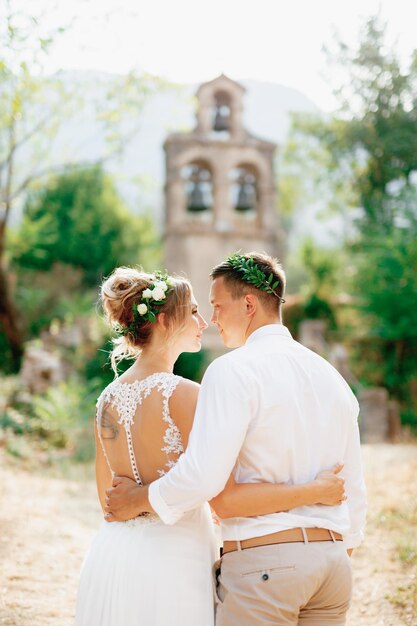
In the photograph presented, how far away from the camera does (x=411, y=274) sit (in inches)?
681

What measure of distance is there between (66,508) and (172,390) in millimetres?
6255

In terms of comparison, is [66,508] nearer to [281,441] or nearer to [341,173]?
[281,441]

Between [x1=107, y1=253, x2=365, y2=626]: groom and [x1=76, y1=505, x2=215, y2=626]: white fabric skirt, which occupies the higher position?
[x1=107, y1=253, x2=365, y2=626]: groom

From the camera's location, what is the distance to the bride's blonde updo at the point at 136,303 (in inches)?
122

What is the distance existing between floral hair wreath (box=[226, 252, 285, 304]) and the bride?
0.42 meters

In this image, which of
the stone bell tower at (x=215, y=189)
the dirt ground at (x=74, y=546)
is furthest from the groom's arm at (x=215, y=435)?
the stone bell tower at (x=215, y=189)

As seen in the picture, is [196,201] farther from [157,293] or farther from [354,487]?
[354,487]

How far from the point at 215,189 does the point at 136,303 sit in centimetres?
1881

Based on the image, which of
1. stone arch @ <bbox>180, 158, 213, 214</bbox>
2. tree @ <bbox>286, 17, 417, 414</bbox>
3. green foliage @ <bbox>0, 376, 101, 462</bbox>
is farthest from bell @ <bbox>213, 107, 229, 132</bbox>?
green foliage @ <bbox>0, 376, 101, 462</bbox>

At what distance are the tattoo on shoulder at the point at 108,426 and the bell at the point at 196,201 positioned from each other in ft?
61.0

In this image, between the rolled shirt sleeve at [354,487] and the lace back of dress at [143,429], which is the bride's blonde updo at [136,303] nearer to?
the lace back of dress at [143,429]

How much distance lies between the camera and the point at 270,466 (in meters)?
2.54

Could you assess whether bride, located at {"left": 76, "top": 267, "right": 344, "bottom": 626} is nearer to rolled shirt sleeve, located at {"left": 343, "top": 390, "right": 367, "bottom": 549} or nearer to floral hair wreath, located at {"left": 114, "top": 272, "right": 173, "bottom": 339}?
floral hair wreath, located at {"left": 114, "top": 272, "right": 173, "bottom": 339}

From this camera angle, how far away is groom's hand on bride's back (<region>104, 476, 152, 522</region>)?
9.09 ft
